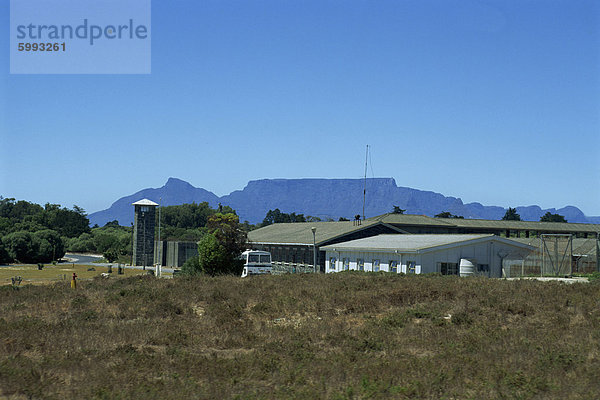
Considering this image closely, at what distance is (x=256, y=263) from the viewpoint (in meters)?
51.8

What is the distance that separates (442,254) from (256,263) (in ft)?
51.0

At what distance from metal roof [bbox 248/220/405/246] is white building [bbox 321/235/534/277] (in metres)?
6.49

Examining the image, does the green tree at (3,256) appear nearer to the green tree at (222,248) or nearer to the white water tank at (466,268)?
the green tree at (222,248)

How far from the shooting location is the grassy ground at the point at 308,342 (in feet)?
47.7

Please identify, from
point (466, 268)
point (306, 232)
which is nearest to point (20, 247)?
point (306, 232)

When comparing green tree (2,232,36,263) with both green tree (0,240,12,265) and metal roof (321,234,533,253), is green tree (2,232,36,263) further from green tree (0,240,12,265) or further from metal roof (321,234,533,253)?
metal roof (321,234,533,253)

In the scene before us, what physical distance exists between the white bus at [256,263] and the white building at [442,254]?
744cm

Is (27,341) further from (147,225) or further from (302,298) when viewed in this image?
(147,225)

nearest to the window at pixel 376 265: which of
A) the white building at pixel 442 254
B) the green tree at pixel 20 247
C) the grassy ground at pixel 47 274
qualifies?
the white building at pixel 442 254

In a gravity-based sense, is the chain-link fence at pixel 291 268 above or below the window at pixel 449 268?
below

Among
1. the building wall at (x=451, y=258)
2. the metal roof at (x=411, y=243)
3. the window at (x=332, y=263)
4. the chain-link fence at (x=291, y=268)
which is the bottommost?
the chain-link fence at (x=291, y=268)

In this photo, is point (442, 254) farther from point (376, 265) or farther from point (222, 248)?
point (222, 248)

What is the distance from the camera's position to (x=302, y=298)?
28188mm

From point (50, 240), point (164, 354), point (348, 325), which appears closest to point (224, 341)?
point (164, 354)
